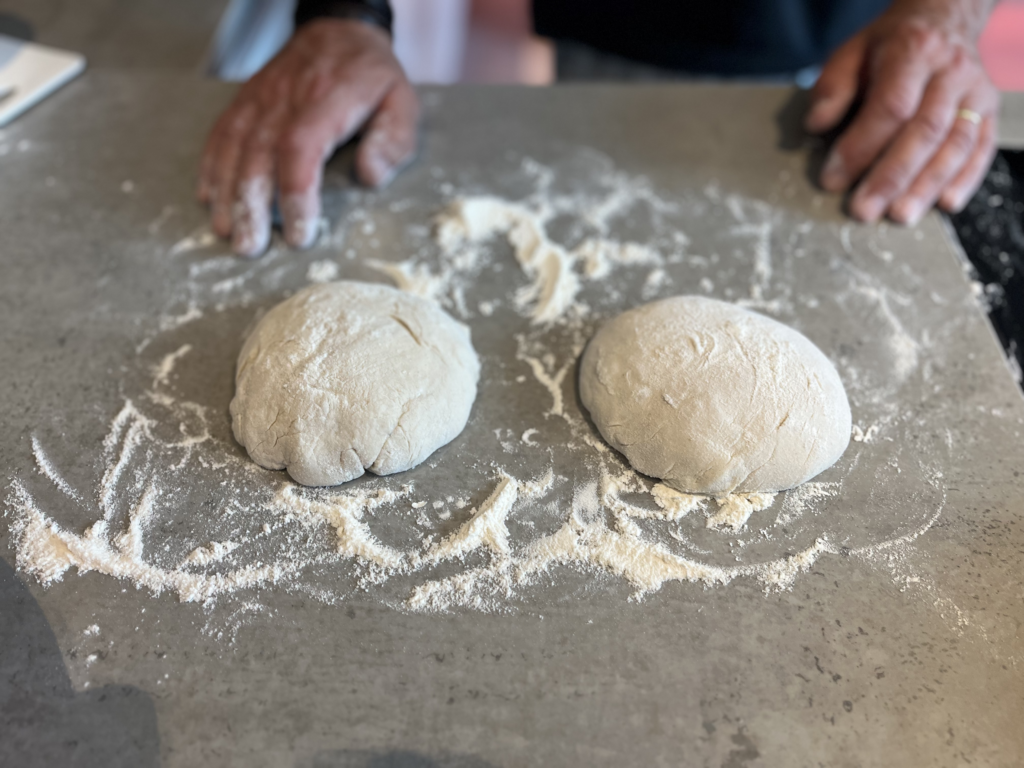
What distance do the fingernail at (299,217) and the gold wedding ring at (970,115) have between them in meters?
1.57

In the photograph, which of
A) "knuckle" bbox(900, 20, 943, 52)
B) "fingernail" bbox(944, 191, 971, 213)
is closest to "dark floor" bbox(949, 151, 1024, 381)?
"fingernail" bbox(944, 191, 971, 213)

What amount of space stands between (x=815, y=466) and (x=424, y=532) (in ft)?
2.24

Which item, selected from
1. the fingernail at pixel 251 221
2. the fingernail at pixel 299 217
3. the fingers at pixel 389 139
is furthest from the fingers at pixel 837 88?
the fingernail at pixel 251 221

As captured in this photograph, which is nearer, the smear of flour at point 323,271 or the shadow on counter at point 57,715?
the shadow on counter at point 57,715

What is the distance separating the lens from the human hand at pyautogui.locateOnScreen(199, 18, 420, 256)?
1.50 metres

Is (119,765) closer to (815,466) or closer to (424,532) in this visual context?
(424,532)

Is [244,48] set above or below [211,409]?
above

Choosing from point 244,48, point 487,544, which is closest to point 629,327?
point 487,544

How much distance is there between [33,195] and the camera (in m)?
1.58

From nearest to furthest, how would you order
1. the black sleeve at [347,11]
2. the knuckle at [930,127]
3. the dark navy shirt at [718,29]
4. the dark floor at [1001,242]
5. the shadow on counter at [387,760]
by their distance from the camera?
the shadow on counter at [387,760] < the dark floor at [1001,242] < the knuckle at [930,127] < the black sleeve at [347,11] < the dark navy shirt at [718,29]

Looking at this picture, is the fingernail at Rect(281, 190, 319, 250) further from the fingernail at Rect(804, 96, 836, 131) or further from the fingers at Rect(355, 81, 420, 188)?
the fingernail at Rect(804, 96, 836, 131)

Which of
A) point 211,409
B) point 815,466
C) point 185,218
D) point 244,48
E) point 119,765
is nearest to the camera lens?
point 119,765

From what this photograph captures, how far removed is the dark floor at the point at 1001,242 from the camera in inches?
56.7

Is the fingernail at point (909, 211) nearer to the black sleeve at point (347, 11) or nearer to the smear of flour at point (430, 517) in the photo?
the smear of flour at point (430, 517)
